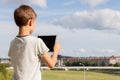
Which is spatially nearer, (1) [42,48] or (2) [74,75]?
(1) [42,48]

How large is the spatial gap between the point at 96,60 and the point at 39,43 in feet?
72.4

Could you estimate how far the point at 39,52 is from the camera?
3.97m

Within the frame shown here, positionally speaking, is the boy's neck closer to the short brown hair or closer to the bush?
the short brown hair

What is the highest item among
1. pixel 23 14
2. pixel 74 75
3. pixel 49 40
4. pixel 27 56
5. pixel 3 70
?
pixel 23 14

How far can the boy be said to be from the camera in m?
3.89

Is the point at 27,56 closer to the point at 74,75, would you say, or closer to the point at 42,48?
the point at 42,48

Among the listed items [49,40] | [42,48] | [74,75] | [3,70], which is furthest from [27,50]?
[74,75]

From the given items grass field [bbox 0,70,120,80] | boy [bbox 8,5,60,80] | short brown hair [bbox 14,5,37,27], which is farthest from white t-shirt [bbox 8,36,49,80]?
grass field [bbox 0,70,120,80]

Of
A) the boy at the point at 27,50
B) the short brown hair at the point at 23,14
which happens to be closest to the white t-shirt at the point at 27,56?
the boy at the point at 27,50

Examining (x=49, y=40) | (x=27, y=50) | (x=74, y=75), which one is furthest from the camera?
(x=74, y=75)

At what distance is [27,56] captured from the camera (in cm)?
401

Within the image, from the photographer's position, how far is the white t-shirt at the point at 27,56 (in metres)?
3.96

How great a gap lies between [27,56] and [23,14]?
41cm

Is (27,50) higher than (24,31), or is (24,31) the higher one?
(24,31)
